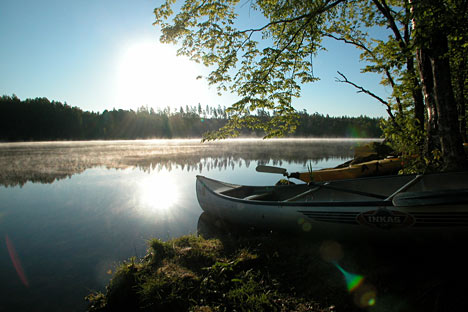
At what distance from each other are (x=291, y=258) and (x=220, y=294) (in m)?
1.23

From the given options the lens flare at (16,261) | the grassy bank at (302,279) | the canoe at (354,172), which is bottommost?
the lens flare at (16,261)

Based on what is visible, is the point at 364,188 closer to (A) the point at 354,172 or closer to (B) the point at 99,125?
(A) the point at 354,172

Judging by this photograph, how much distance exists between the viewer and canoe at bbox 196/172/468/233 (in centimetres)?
252

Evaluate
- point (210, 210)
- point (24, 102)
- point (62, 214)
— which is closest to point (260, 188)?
point (210, 210)

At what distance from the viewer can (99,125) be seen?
91.5 metres

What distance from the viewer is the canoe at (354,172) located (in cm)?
763

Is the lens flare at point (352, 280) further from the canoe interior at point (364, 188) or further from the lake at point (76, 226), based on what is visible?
the lake at point (76, 226)

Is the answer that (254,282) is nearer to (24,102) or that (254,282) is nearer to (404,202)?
(404,202)

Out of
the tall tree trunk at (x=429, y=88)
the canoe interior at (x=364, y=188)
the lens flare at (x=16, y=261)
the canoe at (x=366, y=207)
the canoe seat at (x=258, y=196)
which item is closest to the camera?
the canoe at (x=366, y=207)

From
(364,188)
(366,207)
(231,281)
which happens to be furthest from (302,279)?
(364,188)

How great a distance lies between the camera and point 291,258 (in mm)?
3449

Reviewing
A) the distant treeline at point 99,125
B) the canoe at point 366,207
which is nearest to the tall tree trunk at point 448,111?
the canoe at point 366,207

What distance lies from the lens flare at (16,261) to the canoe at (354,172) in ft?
21.9

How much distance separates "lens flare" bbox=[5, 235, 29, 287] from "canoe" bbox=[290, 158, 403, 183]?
6.68 m
